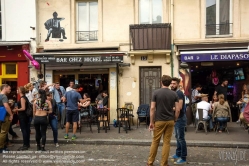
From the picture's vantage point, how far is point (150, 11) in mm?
12383

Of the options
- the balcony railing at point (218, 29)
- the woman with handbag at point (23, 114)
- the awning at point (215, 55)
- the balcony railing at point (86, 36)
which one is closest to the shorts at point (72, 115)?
the woman with handbag at point (23, 114)

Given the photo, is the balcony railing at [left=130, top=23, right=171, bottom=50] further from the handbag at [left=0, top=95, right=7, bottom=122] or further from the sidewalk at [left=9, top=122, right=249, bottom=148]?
the handbag at [left=0, top=95, right=7, bottom=122]

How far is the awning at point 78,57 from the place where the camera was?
11.5m

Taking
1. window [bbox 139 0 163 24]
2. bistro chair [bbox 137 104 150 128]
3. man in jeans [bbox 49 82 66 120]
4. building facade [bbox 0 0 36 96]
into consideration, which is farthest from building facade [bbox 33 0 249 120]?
man in jeans [bbox 49 82 66 120]

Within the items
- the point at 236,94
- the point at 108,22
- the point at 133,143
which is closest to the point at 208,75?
the point at 236,94

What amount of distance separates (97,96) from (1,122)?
5046 millimetres

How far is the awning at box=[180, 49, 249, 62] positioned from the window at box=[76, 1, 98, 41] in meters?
4.15

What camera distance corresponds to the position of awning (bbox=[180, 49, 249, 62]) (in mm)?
11047

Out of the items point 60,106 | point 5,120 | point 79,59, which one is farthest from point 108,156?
point 79,59

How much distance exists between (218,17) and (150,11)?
9.45ft

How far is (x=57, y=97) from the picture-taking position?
36.8ft

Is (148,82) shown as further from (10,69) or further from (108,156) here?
(10,69)

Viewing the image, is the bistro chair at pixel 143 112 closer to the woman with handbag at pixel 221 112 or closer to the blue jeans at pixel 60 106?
the woman with handbag at pixel 221 112

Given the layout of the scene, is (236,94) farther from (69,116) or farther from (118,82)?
(69,116)
